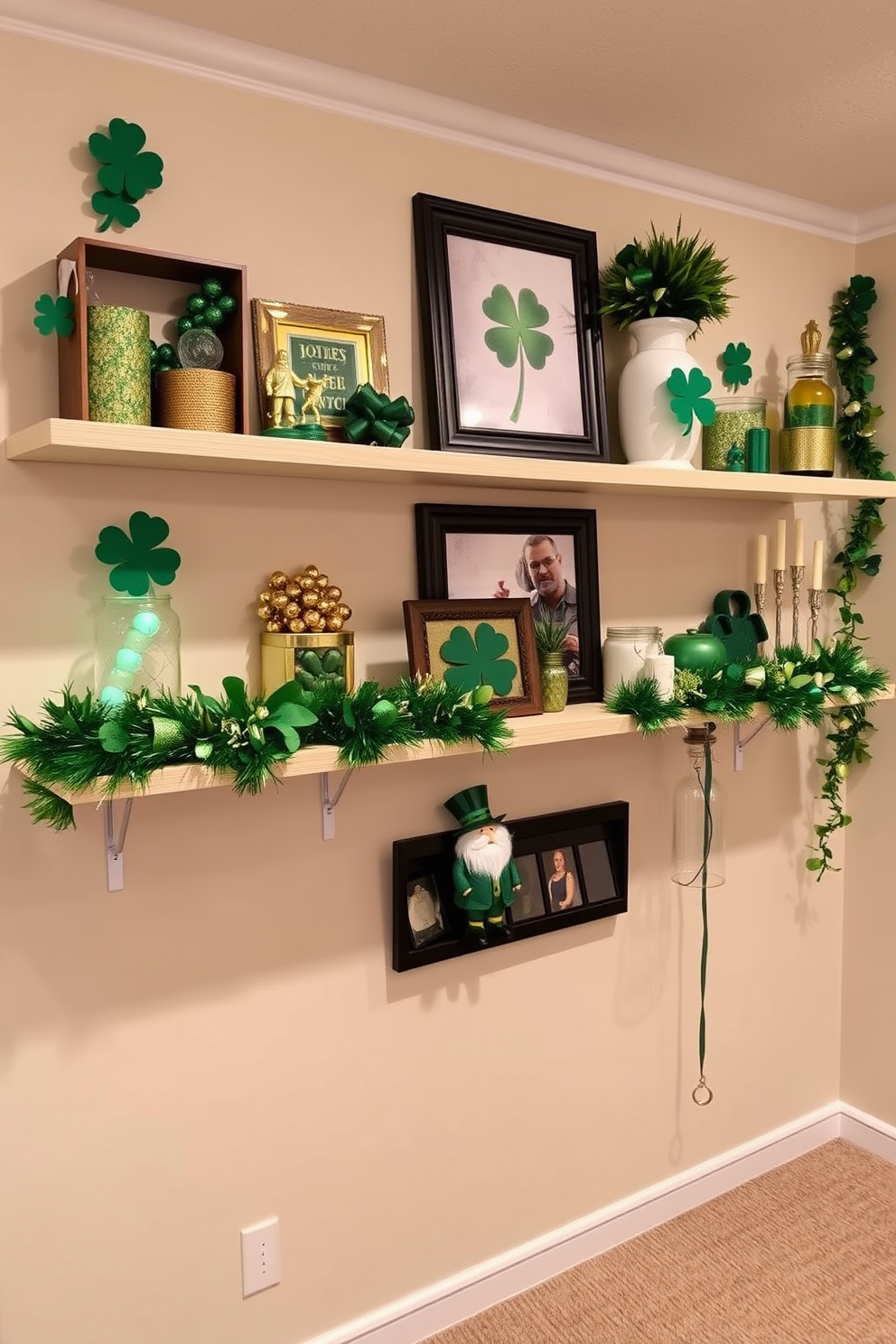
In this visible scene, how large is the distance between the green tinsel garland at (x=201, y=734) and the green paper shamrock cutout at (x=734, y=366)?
1142 mm

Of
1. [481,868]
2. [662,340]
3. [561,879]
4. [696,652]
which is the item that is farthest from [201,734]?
[662,340]

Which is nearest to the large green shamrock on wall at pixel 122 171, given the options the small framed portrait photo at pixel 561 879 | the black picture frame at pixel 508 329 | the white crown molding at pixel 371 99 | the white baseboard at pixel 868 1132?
the white crown molding at pixel 371 99

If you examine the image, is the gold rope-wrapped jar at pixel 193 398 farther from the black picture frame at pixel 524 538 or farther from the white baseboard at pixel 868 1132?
the white baseboard at pixel 868 1132

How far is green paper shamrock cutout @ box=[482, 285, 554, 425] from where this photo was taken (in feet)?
6.40

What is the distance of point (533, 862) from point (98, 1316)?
1067mm

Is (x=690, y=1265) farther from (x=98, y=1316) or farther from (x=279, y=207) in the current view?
(x=279, y=207)

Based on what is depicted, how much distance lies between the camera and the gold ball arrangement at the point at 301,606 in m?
1.71

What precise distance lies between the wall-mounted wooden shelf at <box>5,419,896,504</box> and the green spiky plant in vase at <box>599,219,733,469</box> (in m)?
0.10

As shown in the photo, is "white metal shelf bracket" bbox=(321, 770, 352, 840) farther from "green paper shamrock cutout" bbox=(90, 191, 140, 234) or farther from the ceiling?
the ceiling

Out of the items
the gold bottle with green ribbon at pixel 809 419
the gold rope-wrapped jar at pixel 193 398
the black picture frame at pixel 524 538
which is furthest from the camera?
Answer: the gold bottle with green ribbon at pixel 809 419

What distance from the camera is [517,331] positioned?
197 cm

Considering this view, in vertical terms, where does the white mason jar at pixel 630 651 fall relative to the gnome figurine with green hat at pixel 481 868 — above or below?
above

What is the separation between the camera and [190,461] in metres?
1.59

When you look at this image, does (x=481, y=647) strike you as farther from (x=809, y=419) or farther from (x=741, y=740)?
(x=809, y=419)
